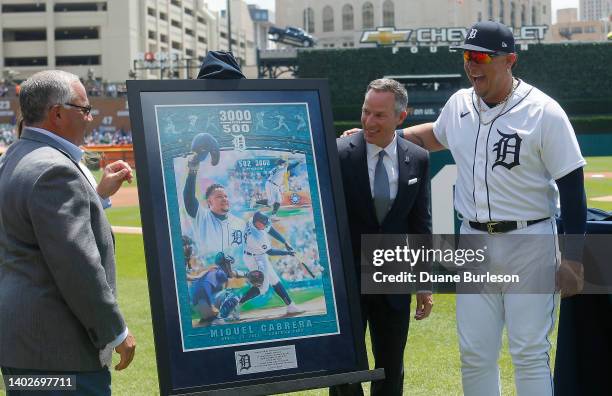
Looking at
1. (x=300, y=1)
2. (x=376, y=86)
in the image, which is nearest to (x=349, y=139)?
(x=376, y=86)

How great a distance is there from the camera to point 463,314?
4.40 m

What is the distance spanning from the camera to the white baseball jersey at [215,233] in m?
3.87

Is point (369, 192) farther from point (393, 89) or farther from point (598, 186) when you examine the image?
point (598, 186)

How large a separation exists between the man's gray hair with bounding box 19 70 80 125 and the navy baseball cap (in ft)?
6.91

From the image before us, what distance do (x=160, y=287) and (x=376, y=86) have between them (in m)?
1.83

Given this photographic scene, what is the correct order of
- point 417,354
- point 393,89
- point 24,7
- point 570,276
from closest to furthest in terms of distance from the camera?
point 570,276, point 393,89, point 417,354, point 24,7

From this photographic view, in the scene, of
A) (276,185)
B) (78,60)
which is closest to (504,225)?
(276,185)

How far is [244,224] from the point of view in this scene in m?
3.99

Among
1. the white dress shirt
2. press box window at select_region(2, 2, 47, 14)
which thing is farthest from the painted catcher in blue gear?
press box window at select_region(2, 2, 47, 14)

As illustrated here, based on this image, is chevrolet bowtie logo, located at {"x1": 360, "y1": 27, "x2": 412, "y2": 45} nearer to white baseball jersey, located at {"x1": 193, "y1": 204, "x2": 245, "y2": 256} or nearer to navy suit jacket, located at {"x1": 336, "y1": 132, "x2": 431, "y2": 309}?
navy suit jacket, located at {"x1": 336, "y1": 132, "x2": 431, "y2": 309}

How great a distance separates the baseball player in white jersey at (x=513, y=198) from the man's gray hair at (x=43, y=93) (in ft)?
6.94

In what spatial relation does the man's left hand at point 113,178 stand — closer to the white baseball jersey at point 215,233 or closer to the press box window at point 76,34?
the white baseball jersey at point 215,233

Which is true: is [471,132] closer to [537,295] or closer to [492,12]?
[537,295]

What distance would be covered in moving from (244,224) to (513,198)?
145cm
